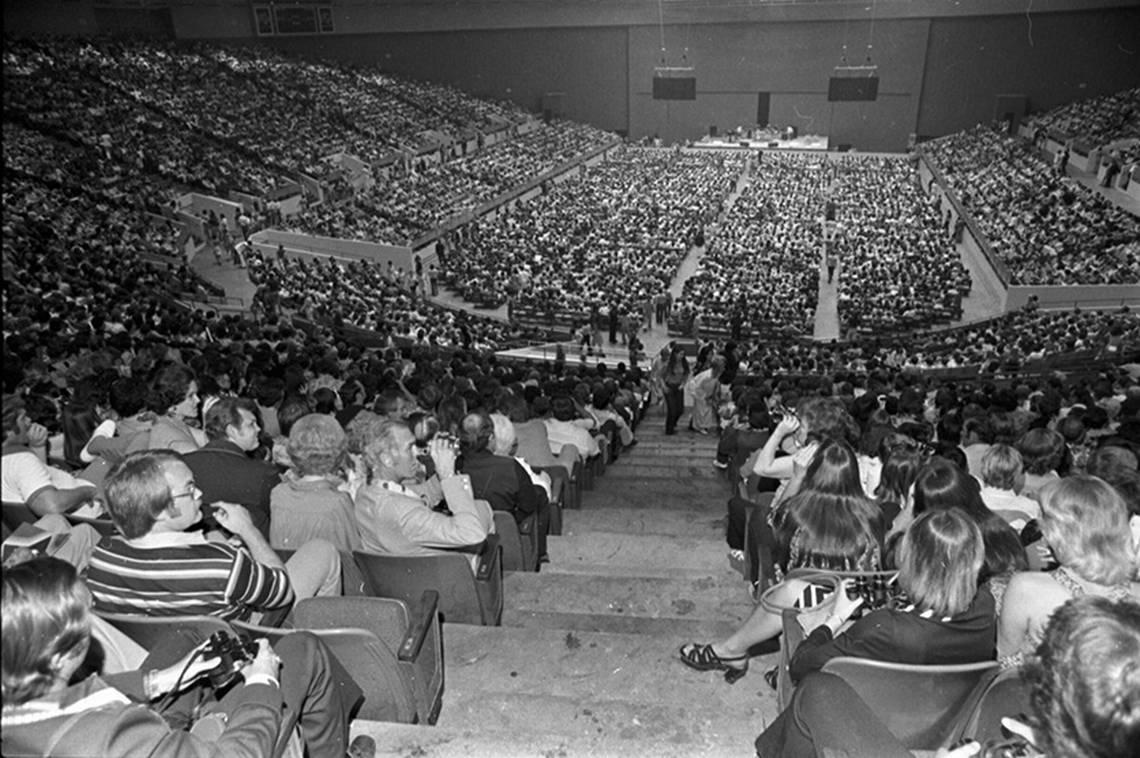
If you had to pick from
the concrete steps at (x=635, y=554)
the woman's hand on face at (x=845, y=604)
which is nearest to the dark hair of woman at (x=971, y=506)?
the woman's hand on face at (x=845, y=604)

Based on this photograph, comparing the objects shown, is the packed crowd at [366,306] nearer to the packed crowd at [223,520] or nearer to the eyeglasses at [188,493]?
the packed crowd at [223,520]

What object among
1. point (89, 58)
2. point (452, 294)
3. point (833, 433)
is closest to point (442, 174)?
point (452, 294)

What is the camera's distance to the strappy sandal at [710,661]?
3.25 meters

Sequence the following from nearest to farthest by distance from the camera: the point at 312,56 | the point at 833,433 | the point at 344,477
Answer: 1. the point at 344,477
2. the point at 833,433
3. the point at 312,56

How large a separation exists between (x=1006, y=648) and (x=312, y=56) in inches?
2179

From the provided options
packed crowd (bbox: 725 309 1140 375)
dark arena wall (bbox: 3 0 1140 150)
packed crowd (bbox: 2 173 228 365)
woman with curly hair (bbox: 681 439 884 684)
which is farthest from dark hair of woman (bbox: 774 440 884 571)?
dark arena wall (bbox: 3 0 1140 150)

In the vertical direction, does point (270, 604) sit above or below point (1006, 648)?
above

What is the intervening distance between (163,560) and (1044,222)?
96.6 ft

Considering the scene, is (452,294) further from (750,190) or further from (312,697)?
(312,697)

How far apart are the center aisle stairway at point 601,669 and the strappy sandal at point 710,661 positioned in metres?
0.05

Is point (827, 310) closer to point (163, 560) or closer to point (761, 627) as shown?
point (761, 627)

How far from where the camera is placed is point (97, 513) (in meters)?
4.00

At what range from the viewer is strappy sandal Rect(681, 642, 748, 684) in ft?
10.7

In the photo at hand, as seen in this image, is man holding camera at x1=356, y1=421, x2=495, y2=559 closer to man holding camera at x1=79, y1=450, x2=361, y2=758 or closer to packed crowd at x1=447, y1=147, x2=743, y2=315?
→ man holding camera at x1=79, y1=450, x2=361, y2=758
